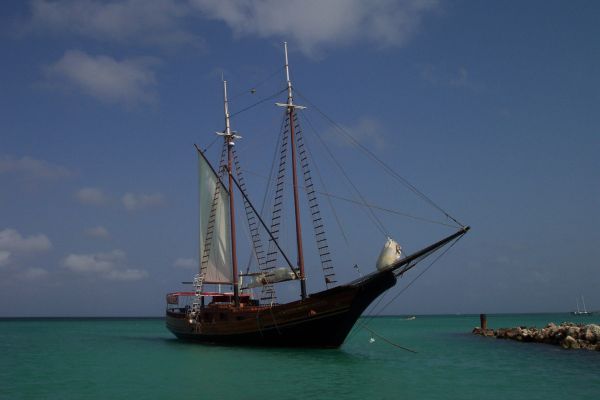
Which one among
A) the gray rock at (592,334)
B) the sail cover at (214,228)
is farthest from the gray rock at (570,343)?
the sail cover at (214,228)

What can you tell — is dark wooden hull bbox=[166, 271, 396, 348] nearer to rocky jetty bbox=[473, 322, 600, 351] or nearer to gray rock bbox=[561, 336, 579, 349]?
gray rock bbox=[561, 336, 579, 349]

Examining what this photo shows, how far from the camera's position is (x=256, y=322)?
117ft

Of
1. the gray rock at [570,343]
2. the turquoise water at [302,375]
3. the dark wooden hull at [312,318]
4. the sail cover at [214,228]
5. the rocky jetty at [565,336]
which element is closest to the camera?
the turquoise water at [302,375]

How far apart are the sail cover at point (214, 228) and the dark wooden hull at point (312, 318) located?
28.9ft

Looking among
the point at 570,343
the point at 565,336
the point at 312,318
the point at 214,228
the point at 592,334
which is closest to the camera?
the point at 312,318

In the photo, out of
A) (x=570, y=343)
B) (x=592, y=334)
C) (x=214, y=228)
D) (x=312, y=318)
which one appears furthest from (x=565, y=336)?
(x=214, y=228)

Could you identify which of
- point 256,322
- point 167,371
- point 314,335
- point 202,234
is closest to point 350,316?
point 314,335

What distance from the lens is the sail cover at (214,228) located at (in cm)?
4622

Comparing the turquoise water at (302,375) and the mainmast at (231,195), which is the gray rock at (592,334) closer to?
the turquoise water at (302,375)

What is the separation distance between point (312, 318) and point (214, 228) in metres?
16.4

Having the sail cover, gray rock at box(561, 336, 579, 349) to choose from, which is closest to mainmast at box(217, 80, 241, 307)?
the sail cover

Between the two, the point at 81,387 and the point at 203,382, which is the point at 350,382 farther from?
the point at 81,387

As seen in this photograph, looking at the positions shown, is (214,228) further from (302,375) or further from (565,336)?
(565,336)

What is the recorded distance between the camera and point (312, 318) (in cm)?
3338
